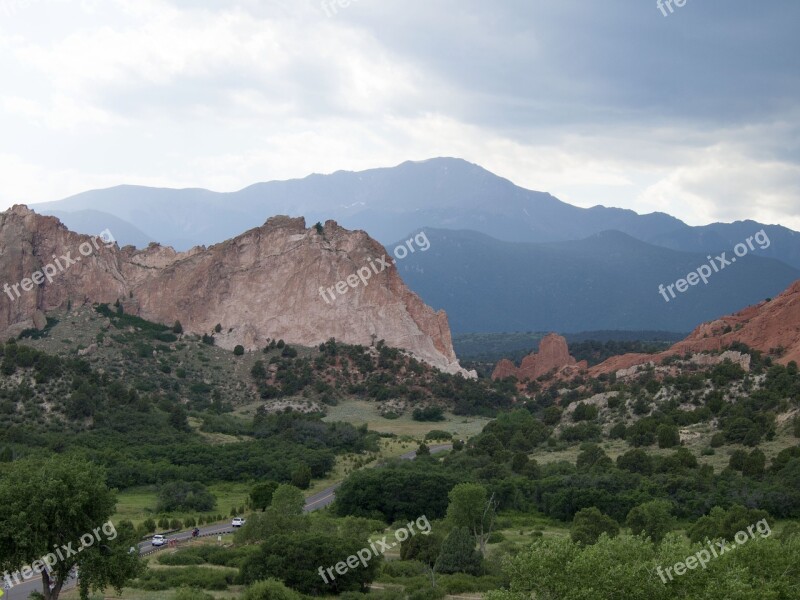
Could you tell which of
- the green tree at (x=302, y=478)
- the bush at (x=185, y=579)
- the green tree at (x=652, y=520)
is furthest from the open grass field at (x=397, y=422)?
the bush at (x=185, y=579)

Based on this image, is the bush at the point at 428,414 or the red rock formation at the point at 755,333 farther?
the bush at the point at 428,414

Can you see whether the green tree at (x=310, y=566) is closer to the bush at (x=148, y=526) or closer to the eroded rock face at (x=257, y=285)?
the bush at (x=148, y=526)

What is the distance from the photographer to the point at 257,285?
110 meters

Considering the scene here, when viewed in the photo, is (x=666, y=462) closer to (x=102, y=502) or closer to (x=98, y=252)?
(x=102, y=502)

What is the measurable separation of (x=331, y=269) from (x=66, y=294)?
29237mm

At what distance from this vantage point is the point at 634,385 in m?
78.3

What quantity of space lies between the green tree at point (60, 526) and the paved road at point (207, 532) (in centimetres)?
390

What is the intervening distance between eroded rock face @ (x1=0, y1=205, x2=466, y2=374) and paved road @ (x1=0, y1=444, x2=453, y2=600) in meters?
35.6

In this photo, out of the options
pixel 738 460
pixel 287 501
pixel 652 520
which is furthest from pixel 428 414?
pixel 652 520

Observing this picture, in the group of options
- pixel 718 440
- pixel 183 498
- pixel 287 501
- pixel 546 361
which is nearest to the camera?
pixel 287 501

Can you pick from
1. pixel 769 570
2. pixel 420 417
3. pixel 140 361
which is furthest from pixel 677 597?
pixel 140 361

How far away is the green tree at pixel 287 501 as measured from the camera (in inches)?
1666

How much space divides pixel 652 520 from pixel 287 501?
1603cm

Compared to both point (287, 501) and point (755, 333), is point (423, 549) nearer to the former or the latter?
point (287, 501)
